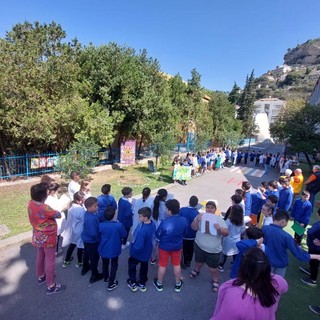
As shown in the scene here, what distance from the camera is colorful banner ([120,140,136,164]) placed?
14172mm

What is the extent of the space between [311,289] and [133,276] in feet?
11.1

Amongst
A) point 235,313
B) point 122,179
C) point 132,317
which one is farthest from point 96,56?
point 235,313

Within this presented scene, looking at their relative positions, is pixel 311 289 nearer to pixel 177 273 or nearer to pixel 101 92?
pixel 177 273

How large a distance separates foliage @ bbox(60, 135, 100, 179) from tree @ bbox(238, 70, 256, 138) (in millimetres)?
36618

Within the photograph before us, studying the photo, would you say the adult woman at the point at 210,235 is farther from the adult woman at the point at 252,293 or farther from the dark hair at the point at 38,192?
the dark hair at the point at 38,192

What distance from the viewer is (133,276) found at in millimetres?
3816

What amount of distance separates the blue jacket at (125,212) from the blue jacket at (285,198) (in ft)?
14.2

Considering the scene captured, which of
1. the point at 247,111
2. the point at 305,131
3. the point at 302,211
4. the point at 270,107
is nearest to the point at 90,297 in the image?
the point at 302,211

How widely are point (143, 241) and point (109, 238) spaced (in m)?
0.54

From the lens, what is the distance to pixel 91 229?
356cm

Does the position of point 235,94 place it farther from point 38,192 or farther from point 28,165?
point 38,192

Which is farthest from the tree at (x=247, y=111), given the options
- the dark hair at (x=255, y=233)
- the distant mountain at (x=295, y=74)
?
the distant mountain at (x=295, y=74)

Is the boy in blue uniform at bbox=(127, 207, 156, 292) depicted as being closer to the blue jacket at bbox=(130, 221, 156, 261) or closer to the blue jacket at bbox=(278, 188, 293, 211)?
the blue jacket at bbox=(130, 221, 156, 261)

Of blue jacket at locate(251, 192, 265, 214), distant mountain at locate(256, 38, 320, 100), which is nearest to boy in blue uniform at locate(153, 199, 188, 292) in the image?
blue jacket at locate(251, 192, 265, 214)
